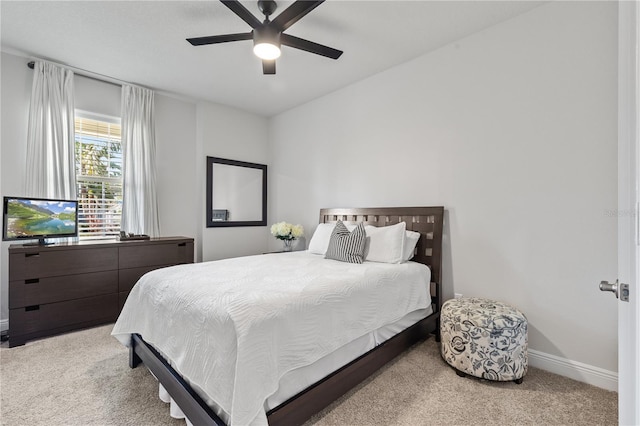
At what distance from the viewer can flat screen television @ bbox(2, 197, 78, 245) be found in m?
2.74

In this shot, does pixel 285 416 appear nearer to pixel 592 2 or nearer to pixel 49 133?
pixel 592 2

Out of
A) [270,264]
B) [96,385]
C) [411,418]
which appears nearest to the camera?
[411,418]

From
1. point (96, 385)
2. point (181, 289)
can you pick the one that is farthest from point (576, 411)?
point (96, 385)

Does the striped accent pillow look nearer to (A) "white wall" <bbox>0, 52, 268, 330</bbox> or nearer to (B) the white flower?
(B) the white flower

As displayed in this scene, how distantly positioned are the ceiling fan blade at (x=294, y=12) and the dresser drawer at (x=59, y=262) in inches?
115

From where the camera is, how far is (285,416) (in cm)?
145

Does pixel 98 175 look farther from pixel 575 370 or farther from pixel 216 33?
pixel 575 370

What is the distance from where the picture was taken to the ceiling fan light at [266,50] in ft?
7.21

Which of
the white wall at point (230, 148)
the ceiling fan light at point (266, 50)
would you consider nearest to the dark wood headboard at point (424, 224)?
the ceiling fan light at point (266, 50)

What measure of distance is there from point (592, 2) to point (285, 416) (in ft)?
11.1

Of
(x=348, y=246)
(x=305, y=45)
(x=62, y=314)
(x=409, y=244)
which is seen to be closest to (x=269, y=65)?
(x=305, y=45)

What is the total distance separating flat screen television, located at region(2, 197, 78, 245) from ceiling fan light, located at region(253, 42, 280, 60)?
2611mm

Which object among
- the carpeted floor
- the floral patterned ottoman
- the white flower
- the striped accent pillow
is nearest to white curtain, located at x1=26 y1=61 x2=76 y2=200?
the carpeted floor

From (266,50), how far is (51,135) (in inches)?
109
